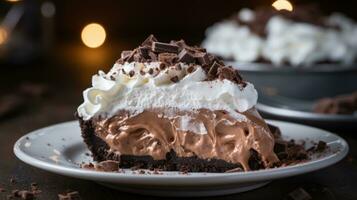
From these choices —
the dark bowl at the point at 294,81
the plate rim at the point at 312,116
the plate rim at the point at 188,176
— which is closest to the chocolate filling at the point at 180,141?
the plate rim at the point at 188,176

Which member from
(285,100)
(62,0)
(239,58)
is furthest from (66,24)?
(285,100)

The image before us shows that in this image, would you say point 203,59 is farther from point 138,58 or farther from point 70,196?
point 70,196

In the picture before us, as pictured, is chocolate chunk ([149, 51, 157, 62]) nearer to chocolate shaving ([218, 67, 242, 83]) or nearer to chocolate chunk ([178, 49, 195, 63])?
chocolate chunk ([178, 49, 195, 63])

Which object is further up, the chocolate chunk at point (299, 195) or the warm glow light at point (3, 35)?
the chocolate chunk at point (299, 195)

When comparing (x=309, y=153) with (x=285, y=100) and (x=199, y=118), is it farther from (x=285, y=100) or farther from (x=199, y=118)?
(x=285, y=100)

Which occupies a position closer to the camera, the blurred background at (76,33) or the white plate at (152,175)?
the white plate at (152,175)

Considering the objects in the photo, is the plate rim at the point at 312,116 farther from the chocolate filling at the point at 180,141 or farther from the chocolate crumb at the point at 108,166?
the chocolate crumb at the point at 108,166
